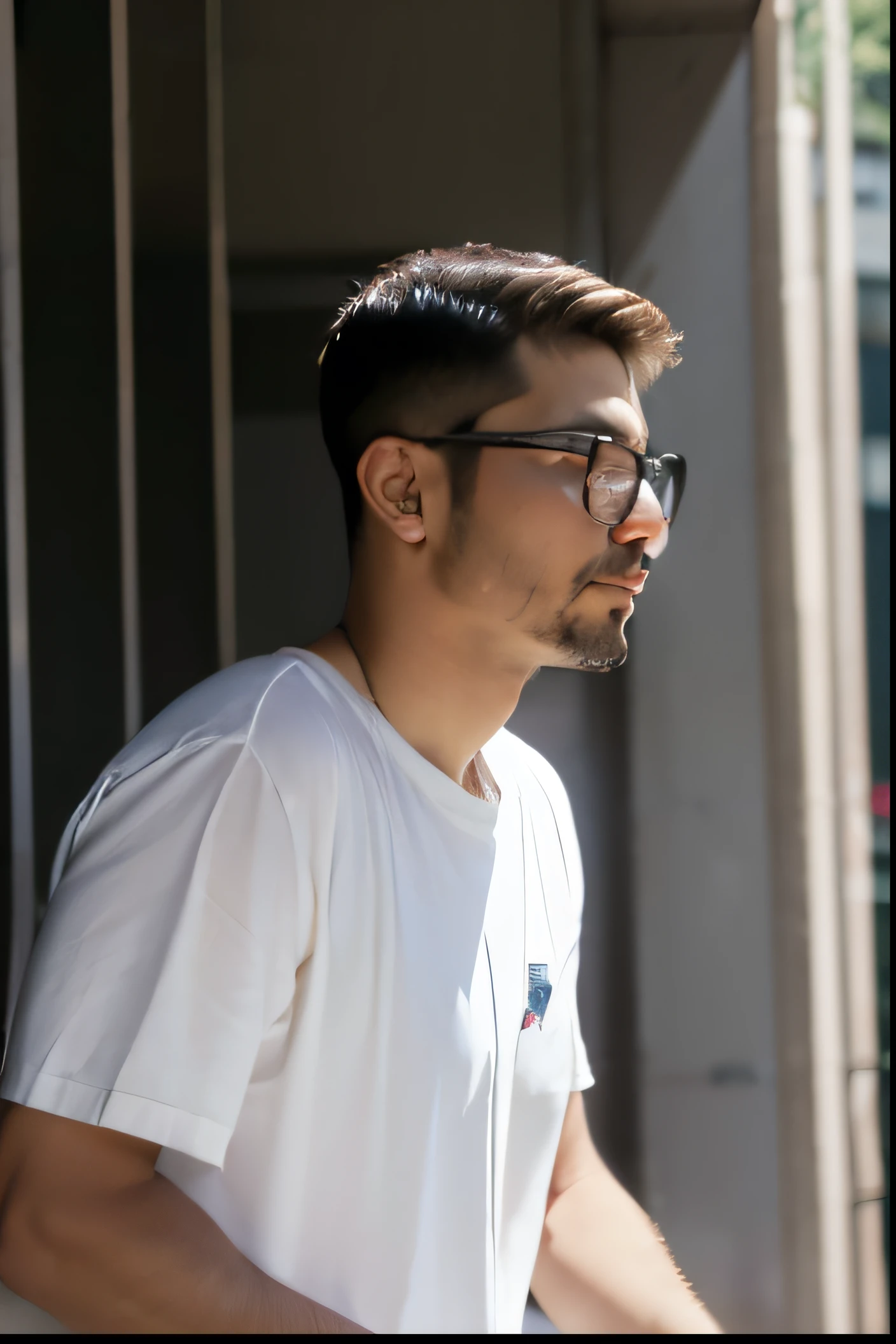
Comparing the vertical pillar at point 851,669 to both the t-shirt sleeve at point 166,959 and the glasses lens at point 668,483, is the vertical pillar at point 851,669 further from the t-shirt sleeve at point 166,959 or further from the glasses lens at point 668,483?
the t-shirt sleeve at point 166,959

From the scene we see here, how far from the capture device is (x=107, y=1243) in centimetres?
91

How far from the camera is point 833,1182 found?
2.11m

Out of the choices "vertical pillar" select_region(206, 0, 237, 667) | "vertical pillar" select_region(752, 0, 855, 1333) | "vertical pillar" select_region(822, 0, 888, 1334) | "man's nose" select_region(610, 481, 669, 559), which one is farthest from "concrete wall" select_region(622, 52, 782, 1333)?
"man's nose" select_region(610, 481, 669, 559)

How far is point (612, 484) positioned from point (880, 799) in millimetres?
1135

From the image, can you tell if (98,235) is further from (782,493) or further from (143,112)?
(782,493)

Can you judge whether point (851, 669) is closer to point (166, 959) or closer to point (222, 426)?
point (222, 426)

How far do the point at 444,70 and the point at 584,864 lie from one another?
1.64 metres

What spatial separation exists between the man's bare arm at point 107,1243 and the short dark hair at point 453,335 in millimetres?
799

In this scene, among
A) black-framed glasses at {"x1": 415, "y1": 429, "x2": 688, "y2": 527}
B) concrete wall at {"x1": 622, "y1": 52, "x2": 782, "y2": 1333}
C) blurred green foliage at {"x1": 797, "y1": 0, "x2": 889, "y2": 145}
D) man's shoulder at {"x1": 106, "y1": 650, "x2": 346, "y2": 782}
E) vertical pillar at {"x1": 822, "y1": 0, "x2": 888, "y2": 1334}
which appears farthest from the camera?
concrete wall at {"x1": 622, "y1": 52, "x2": 782, "y2": 1333}

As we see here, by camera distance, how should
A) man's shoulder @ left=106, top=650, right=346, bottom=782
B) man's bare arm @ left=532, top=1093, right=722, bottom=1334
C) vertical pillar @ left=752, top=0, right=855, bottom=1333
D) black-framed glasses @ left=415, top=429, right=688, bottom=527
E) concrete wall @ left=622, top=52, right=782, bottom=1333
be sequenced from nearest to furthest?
man's shoulder @ left=106, top=650, right=346, bottom=782, black-framed glasses @ left=415, top=429, right=688, bottom=527, man's bare arm @ left=532, top=1093, right=722, bottom=1334, vertical pillar @ left=752, top=0, right=855, bottom=1333, concrete wall @ left=622, top=52, right=782, bottom=1333

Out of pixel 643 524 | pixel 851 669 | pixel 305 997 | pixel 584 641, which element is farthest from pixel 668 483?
pixel 851 669

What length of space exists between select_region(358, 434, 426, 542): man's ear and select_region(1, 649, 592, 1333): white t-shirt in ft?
0.69

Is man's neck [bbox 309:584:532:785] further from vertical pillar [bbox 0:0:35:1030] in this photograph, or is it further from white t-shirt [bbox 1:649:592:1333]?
vertical pillar [bbox 0:0:35:1030]

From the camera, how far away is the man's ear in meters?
1.30
